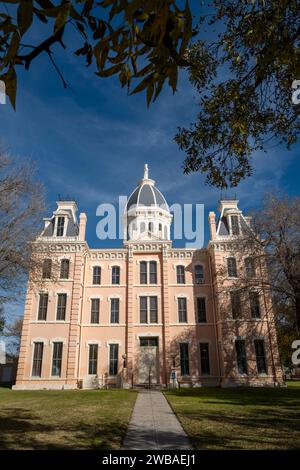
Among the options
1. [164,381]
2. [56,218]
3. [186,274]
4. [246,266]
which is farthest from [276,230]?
[56,218]

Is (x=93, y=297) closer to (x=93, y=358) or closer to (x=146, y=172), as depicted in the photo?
(x=93, y=358)

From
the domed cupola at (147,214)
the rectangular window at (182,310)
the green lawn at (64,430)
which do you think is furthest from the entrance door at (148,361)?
the green lawn at (64,430)

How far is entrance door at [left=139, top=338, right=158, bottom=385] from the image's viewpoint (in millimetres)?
27281

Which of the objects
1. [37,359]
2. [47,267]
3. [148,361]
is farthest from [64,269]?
[47,267]

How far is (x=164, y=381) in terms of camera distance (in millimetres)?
26781

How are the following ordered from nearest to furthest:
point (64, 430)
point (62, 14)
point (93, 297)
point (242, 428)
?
point (62, 14) < point (64, 430) < point (242, 428) < point (93, 297)

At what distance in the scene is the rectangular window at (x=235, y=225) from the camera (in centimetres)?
3105

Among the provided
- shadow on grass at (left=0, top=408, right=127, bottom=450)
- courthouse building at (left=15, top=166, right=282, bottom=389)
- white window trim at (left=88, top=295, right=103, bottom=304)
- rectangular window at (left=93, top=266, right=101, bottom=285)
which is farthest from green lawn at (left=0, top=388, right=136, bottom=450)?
rectangular window at (left=93, top=266, right=101, bottom=285)

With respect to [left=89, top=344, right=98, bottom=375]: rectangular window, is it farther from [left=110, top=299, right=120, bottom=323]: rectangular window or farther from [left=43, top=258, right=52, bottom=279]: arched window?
[left=43, top=258, right=52, bottom=279]: arched window

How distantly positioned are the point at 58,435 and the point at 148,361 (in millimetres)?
22011

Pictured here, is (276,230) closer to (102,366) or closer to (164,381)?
(164,381)

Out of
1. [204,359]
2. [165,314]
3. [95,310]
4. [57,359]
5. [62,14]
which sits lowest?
[204,359]

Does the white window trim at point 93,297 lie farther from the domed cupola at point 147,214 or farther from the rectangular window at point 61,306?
the domed cupola at point 147,214

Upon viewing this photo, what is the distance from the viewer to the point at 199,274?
100 ft
